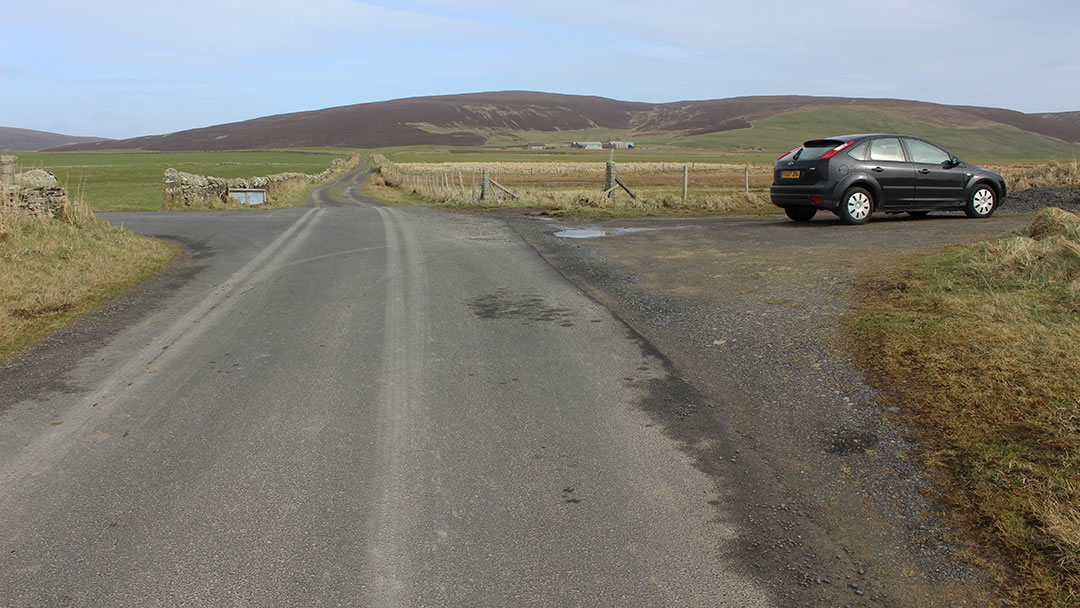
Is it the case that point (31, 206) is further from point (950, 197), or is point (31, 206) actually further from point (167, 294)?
point (950, 197)

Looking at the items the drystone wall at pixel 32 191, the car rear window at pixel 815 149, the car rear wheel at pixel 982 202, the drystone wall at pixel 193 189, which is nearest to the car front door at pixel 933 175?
the car rear wheel at pixel 982 202

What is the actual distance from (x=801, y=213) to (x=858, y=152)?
6.63ft

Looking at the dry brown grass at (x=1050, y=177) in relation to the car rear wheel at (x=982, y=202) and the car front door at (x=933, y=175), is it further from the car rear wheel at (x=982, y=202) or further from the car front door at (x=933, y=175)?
the car front door at (x=933, y=175)

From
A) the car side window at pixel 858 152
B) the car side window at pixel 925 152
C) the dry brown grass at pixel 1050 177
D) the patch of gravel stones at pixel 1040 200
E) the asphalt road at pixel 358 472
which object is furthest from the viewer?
the dry brown grass at pixel 1050 177

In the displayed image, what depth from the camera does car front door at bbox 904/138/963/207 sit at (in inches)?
588

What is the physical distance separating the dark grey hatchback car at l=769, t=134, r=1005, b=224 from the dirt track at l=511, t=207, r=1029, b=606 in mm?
3161

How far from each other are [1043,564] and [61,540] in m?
4.26

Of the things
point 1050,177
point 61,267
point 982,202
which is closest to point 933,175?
point 982,202

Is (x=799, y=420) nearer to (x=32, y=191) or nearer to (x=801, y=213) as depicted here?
(x=801, y=213)

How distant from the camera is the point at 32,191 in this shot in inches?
517

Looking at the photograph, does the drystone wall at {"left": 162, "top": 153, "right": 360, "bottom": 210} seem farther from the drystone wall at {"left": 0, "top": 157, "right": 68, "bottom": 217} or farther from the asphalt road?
the asphalt road

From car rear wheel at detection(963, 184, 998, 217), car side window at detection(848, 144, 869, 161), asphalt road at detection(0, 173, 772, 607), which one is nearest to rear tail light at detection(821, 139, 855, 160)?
car side window at detection(848, 144, 869, 161)

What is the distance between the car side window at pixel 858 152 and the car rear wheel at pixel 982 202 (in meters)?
2.91

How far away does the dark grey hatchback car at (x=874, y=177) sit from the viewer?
1459 centimetres
